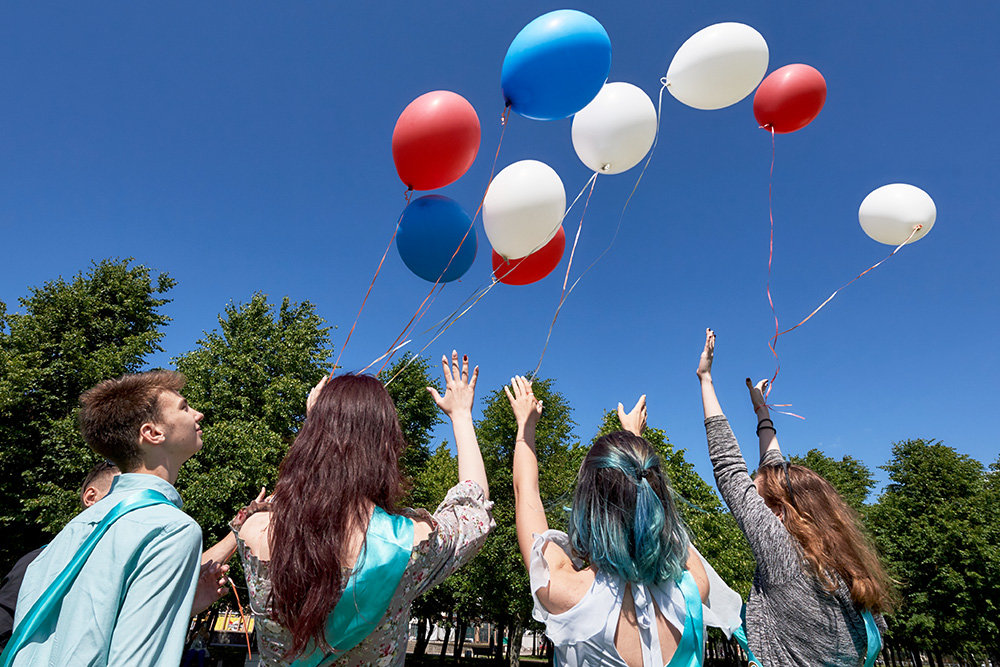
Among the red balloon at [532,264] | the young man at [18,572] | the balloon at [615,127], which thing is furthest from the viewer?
the red balloon at [532,264]

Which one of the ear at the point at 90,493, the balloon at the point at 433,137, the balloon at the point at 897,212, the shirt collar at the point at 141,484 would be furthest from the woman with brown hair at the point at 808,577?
the balloon at the point at 897,212

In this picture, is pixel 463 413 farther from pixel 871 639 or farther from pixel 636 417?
pixel 871 639

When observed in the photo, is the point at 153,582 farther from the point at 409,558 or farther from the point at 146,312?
the point at 146,312

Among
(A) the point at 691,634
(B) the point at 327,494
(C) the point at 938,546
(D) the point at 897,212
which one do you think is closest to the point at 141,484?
(B) the point at 327,494

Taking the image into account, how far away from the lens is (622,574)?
1883 millimetres

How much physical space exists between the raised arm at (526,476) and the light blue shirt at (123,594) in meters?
1.00

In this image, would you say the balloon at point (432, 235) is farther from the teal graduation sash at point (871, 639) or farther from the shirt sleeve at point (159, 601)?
the teal graduation sash at point (871, 639)

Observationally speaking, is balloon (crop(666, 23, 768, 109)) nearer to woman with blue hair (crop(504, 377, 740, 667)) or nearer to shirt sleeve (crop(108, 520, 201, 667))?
woman with blue hair (crop(504, 377, 740, 667))

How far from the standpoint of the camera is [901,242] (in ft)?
17.4

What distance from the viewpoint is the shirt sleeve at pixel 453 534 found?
1706 millimetres

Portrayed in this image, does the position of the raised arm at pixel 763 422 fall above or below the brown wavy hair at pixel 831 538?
above

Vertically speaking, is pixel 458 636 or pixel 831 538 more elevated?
pixel 458 636

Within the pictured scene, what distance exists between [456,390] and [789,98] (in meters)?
4.52

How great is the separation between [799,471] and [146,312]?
20.9 meters
